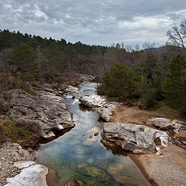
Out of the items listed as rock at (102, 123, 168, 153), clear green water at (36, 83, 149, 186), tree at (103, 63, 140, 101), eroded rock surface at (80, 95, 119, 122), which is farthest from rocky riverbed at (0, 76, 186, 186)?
tree at (103, 63, 140, 101)

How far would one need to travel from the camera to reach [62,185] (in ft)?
38.5

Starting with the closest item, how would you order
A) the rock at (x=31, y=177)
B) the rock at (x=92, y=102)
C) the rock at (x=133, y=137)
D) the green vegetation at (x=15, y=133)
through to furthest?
the rock at (x=31, y=177) < the rock at (x=133, y=137) < the green vegetation at (x=15, y=133) < the rock at (x=92, y=102)

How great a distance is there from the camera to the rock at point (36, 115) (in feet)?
65.3

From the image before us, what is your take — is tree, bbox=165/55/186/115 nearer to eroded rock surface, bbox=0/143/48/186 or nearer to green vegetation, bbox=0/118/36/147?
eroded rock surface, bbox=0/143/48/186

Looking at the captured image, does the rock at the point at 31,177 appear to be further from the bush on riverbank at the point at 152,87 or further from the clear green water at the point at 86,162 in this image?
the bush on riverbank at the point at 152,87

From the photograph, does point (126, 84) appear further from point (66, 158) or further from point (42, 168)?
point (42, 168)

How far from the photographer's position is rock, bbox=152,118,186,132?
62.3ft

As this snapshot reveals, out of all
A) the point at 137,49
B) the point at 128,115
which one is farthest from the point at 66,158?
the point at 137,49

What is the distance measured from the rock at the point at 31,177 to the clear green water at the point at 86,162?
628 millimetres

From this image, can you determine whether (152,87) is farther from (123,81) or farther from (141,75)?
(123,81)

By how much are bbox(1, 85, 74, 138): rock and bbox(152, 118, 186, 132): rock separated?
1180cm

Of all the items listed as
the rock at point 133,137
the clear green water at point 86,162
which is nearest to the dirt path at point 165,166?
the clear green water at point 86,162

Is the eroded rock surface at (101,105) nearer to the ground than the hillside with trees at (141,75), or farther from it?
nearer to the ground

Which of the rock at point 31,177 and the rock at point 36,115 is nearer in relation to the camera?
the rock at point 31,177
